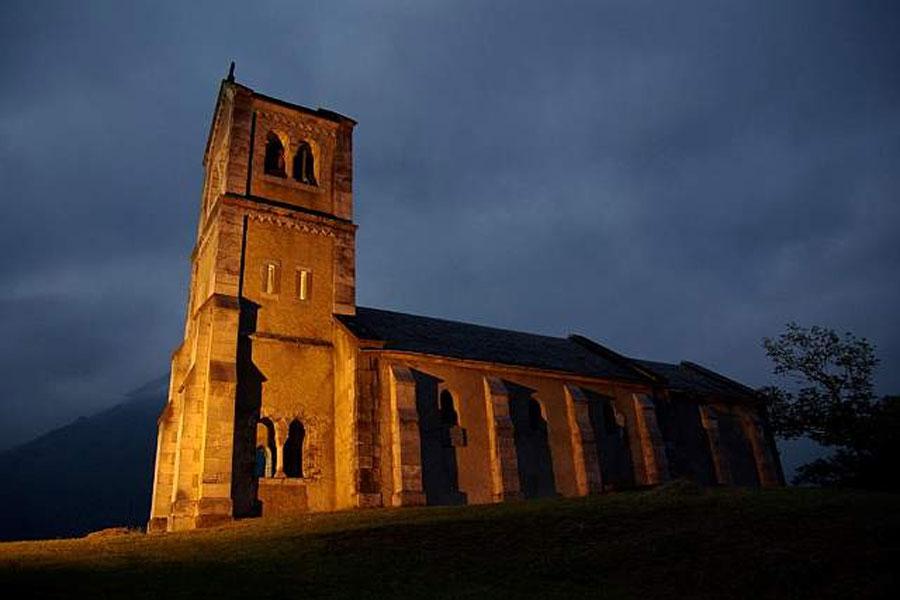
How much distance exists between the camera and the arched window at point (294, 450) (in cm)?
2567

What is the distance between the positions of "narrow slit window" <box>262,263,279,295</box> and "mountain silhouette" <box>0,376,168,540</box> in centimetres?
8145

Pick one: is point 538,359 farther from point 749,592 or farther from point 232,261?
point 749,592

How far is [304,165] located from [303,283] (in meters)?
6.85

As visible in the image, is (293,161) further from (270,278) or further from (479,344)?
(479,344)

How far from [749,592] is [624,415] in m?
22.6

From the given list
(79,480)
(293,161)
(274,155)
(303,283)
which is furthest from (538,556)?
(79,480)

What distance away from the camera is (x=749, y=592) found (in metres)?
9.96

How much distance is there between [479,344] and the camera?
31.8m

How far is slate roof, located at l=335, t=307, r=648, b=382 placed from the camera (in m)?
27.9

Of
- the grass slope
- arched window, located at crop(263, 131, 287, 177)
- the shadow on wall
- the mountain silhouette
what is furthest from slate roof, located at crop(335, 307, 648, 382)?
the mountain silhouette

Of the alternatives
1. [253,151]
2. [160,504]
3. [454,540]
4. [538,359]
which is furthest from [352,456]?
[253,151]

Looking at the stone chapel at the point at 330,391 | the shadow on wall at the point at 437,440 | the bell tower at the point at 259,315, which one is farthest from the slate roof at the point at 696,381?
the bell tower at the point at 259,315

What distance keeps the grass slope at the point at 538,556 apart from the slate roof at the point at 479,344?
1149 cm

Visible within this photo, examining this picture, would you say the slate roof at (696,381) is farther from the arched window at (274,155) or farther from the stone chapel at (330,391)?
the arched window at (274,155)
